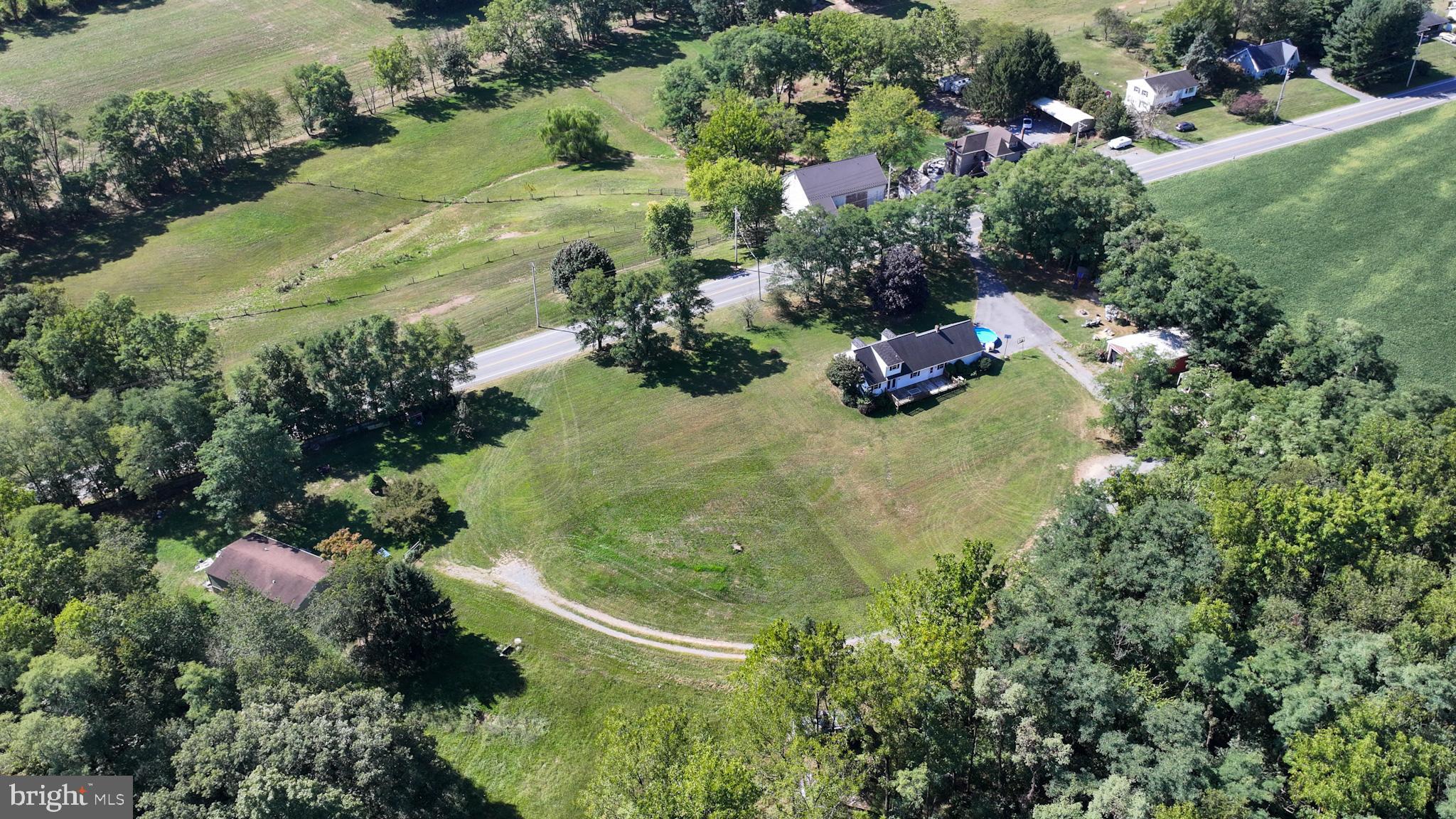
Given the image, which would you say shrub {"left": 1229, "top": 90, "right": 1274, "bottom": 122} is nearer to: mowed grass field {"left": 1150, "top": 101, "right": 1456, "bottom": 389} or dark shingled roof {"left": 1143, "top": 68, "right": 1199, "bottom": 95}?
dark shingled roof {"left": 1143, "top": 68, "right": 1199, "bottom": 95}

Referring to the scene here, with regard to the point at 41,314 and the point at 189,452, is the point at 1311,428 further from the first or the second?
the point at 41,314

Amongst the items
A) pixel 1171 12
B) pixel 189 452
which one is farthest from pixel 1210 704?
pixel 1171 12

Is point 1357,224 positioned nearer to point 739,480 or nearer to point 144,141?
point 739,480

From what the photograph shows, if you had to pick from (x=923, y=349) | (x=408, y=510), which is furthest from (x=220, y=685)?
(x=923, y=349)

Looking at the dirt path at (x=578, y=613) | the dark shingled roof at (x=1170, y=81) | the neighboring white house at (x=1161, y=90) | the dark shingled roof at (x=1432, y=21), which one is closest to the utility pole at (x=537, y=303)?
the dirt path at (x=578, y=613)

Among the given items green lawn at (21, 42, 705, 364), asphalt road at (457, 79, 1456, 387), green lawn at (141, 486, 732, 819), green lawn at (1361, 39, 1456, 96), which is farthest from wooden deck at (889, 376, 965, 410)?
green lawn at (1361, 39, 1456, 96)

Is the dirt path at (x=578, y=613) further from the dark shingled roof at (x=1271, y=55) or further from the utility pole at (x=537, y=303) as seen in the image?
the dark shingled roof at (x=1271, y=55)

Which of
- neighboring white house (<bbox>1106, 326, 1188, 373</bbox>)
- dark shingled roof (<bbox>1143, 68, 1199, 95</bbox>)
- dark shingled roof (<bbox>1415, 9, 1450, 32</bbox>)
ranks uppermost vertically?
dark shingled roof (<bbox>1415, 9, 1450, 32</bbox>)

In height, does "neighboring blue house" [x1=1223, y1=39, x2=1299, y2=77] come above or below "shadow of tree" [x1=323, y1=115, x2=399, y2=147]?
above
